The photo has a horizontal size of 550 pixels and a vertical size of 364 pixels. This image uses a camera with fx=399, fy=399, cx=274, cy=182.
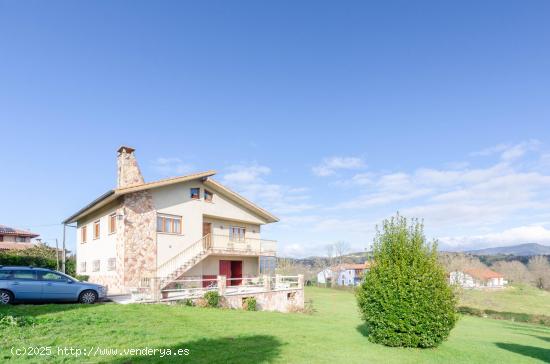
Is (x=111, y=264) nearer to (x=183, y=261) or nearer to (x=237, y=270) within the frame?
(x=183, y=261)

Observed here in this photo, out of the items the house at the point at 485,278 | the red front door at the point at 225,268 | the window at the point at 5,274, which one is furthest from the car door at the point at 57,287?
the house at the point at 485,278

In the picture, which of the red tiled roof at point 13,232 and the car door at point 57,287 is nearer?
the car door at point 57,287

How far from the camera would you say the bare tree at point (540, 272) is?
87875 mm

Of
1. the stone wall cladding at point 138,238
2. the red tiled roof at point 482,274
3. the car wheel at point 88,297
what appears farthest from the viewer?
the red tiled roof at point 482,274

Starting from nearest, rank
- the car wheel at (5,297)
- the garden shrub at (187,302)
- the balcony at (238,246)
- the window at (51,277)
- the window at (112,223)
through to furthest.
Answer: the car wheel at (5,297) < the window at (51,277) < the garden shrub at (187,302) < the window at (112,223) < the balcony at (238,246)

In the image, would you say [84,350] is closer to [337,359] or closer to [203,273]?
[337,359]

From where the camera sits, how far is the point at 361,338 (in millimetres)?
12312

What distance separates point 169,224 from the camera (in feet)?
81.7

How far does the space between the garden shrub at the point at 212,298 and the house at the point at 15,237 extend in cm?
3898

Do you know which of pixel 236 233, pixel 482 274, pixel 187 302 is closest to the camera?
pixel 187 302

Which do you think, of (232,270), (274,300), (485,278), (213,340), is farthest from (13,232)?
(485,278)

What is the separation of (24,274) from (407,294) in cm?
1389

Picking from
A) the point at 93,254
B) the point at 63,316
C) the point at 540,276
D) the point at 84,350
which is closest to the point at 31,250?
the point at 93,254

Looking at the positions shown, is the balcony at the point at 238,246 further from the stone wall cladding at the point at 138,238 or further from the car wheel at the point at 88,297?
the car wheel at the point at 88,297
